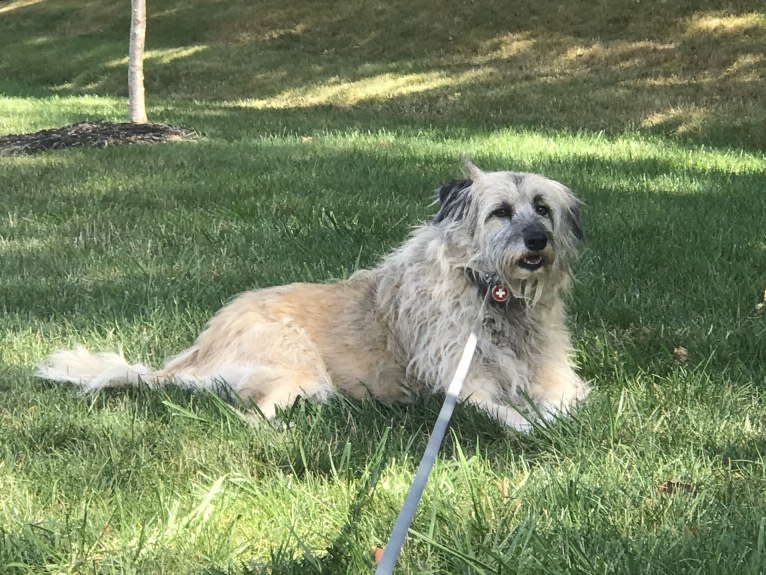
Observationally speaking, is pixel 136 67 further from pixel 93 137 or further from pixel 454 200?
pixel 454 200

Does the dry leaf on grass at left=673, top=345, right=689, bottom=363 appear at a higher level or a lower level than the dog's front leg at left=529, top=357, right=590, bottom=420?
lower

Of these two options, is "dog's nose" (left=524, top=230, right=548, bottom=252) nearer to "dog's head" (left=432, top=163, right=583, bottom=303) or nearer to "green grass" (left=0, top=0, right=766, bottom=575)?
"dog's head" (left=432, top=163, right=583, bottom=303)

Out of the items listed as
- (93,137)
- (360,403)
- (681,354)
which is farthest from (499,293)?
(93,137)

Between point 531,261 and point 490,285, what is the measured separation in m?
0.25

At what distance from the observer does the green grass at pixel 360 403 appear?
2525mm

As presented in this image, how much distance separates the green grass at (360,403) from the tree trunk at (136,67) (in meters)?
0.92

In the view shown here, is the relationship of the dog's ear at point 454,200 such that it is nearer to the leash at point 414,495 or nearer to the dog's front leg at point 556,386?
the dog's front leg at point 556,386

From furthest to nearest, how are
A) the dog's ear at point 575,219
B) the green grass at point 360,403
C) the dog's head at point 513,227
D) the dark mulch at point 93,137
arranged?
1. the dark mulch at point 93,137
2. the dog's ear at point 575,219
3. the dog's head at point 513,227
4. the green grass at point 360,403

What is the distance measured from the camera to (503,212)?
161 inches

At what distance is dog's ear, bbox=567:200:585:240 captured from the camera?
4309mm

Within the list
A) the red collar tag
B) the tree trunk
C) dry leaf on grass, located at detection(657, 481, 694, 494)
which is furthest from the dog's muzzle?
the tree trunk

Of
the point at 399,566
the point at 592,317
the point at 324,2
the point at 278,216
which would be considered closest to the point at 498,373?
the point at 592,317

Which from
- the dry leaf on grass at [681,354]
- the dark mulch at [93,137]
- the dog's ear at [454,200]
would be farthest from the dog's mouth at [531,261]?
the dark mulch at [93,137]

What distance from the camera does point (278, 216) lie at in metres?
7.19
